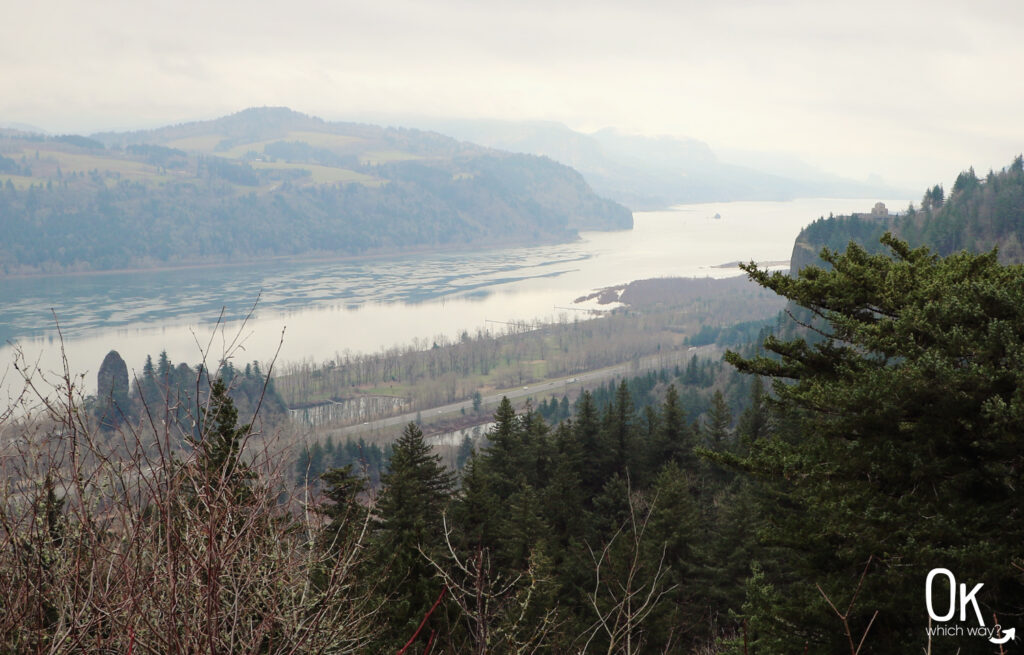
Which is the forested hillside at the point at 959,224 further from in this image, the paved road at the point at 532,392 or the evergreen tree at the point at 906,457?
the evergreen tree at the point at 906,457

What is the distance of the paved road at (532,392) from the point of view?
190 feet

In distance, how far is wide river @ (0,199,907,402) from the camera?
80106mm

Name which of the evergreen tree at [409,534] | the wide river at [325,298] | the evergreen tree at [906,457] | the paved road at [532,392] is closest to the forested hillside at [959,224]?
the paved road at [532,392]

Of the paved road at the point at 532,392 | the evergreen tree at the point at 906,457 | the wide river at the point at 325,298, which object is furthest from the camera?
the wide river at the point at 325,298

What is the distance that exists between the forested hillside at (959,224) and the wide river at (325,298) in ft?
111

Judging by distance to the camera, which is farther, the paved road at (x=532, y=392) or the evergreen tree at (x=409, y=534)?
the paved road at (x=532, y=392)

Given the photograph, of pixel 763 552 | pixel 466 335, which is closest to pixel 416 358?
pixel 466 335

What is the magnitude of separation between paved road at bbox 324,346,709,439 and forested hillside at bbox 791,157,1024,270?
15.7 metres

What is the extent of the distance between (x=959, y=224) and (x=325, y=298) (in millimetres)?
82014

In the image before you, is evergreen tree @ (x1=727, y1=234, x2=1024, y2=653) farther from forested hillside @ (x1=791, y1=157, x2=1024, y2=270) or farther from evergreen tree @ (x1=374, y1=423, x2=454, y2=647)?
forested hillside @ (x1=791, y1=157, x2=1024, y2=270)

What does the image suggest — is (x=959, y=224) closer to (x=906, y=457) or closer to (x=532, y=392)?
(x=532, y=392)

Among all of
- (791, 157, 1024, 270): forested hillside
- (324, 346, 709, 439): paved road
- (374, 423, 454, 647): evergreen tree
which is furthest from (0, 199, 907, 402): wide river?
(791, 157, 1024, 270): forested hillside

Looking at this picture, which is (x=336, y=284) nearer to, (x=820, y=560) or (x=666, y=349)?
(x=666, y=349)

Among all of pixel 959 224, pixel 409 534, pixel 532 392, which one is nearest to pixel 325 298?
pixel 532 392
